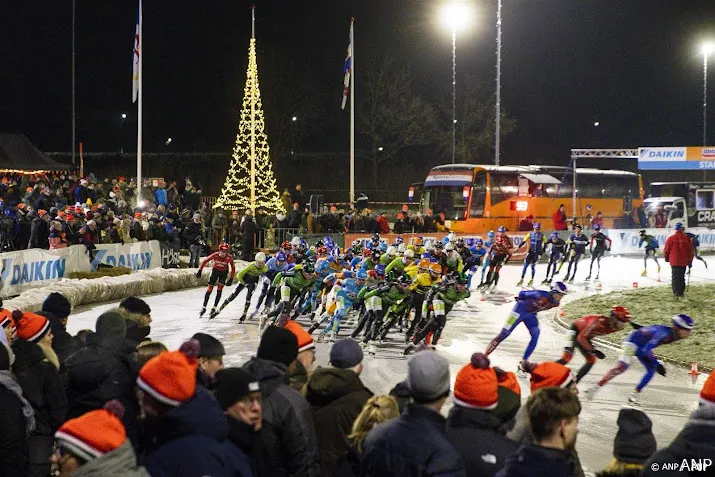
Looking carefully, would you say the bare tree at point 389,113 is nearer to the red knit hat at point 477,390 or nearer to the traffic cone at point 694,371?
the traffic cone at point 694,371

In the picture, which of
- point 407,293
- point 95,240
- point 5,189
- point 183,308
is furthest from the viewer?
point 5,189

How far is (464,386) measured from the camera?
474cm

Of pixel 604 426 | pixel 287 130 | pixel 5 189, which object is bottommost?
pixel 604 426

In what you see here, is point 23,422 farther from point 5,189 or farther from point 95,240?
point 5,189

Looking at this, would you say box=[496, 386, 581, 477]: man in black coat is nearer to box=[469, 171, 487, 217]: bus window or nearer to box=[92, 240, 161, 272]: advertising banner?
box=[92, 240, 161, 272]: advertising banner

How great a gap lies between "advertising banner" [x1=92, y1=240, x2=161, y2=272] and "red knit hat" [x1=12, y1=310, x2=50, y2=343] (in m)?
16.4

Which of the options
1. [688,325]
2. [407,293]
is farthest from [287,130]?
[688,325]

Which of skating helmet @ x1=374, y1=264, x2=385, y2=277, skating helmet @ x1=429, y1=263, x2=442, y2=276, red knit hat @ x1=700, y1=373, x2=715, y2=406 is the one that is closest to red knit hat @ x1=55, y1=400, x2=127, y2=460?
red knit hat @ x1=700, y1=373, x2=715, y2=406

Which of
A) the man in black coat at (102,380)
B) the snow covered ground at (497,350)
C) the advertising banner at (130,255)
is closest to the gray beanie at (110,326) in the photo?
the man in black coat at (102,380)

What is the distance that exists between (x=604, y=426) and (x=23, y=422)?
24.0 feet

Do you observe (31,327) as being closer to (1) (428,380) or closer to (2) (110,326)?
(2) (110,326)

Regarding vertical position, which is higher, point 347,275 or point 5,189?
point 5,189

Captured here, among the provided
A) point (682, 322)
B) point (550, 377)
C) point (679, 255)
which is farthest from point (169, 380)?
point (679, 255)

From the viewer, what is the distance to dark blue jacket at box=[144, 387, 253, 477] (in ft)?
12.9
